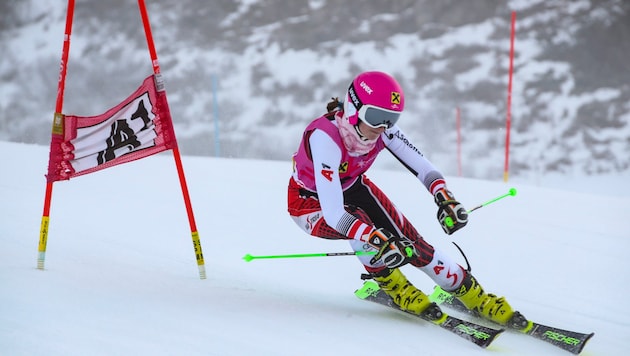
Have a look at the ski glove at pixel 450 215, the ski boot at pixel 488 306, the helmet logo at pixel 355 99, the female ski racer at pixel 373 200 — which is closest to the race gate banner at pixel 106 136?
the female ski racer at pixel 373 200

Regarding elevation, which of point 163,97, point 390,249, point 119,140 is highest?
point 163,97

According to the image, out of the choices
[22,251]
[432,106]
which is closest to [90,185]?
[22,251]

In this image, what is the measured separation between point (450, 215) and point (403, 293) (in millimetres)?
440

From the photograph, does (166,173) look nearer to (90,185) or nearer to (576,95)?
(90,185)

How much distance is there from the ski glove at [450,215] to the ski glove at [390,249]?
0.78ft

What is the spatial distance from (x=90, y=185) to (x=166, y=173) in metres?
0.87

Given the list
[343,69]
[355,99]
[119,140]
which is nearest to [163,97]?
[119,140]

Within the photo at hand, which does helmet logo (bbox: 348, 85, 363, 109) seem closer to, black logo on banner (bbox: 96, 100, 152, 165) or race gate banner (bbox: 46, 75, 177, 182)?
race gate banner (bbox: 46, 75, 177, 182)

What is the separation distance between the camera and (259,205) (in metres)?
6.04

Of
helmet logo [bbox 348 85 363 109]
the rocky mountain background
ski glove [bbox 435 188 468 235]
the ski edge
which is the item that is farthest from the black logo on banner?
the rocky mountain background

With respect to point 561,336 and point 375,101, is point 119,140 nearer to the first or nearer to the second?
point 375,101

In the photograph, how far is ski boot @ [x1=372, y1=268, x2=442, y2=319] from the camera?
3.12 meters

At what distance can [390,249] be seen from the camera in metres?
2.87

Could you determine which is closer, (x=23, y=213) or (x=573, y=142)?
(x=23, y=213)
